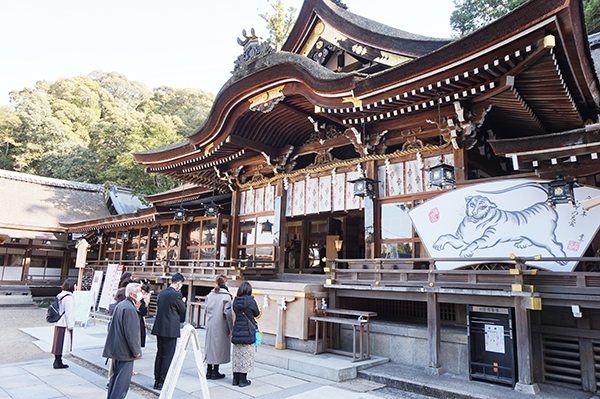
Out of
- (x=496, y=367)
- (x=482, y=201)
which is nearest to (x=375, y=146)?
(x=482, y=201)

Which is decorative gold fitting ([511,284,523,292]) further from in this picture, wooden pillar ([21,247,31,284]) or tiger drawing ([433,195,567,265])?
wooden pillar ([21,247,31,284])

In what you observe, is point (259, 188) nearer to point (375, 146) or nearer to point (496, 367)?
point (375, 146)

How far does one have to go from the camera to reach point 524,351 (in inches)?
216

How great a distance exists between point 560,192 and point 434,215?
222 cm

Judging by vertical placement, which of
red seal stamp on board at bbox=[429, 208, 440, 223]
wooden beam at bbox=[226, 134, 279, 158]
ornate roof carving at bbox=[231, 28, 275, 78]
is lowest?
red seal stamp on board at bbox=[429, 208, 440, 223]

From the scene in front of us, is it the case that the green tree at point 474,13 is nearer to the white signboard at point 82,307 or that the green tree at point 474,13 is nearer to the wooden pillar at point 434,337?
the wooden pillar at point 434,337

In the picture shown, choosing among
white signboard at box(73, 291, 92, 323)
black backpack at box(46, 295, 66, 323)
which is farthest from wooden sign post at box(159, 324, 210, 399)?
white signboard at box(73, 291, 92, 323)

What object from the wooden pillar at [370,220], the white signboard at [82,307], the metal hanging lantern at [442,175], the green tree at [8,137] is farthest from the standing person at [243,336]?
the green tree at [8,137]

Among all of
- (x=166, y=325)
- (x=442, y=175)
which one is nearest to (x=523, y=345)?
(x=442, y=175)

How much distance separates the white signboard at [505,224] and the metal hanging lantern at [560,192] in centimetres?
20

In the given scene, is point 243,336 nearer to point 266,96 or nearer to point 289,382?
point 289,382

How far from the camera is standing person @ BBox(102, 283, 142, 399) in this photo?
446 cm

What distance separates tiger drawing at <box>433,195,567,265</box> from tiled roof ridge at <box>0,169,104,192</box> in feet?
91.2

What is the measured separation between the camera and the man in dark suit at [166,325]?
5.47 metres
